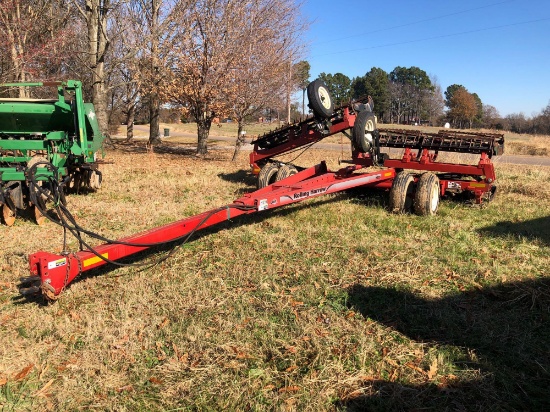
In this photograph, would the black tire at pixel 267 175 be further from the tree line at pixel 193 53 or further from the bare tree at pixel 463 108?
the bare tree at pixel 463 108

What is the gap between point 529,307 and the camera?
163 inches

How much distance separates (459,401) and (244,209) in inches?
129

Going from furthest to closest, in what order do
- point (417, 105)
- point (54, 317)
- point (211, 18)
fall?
point (417, 105), point (211, 18), point (54, 317)

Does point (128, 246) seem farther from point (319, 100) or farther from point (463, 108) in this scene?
point (463, 108)

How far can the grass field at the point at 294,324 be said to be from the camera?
2.89 m

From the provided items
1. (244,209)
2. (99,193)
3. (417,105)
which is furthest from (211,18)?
(417,105)

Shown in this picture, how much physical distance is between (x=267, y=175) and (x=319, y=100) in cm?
192

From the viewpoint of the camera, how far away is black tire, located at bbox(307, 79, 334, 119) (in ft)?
27.7

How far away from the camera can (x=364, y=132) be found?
27.2 ft

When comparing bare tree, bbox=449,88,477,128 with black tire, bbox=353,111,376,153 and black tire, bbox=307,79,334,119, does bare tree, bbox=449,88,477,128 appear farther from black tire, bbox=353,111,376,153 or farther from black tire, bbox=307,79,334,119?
black tire, bbox=353,111,376,153

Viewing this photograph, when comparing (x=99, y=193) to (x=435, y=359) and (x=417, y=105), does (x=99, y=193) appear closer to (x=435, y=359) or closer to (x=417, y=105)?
(x=435, y=359)

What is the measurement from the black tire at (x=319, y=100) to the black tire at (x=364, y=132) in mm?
711

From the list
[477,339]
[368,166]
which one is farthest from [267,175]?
[477,339]

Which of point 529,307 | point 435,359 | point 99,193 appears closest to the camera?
point 435,359
